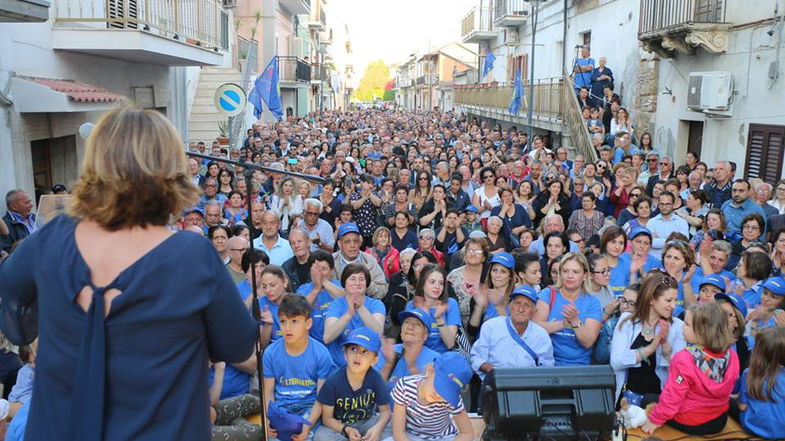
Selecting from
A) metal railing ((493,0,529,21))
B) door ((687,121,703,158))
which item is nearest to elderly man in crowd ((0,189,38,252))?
door ((687,121,703,158))

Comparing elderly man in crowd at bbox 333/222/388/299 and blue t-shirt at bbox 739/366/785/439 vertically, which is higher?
elderly man in crowd at bbox 333/222/388/299

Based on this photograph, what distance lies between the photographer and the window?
34.1ft

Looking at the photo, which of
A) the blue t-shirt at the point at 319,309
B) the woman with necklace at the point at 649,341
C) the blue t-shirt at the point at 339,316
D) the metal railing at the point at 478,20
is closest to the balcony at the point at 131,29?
the blue t-shirt at the point at 319,309

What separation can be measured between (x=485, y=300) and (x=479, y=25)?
30.2 m

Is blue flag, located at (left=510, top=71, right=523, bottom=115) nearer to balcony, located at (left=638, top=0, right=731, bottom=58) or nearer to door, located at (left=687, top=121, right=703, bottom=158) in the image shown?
balcony, located at (left=638, top=0, right=731, bottom=58)

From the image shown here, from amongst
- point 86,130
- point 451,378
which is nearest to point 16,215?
point 451,378

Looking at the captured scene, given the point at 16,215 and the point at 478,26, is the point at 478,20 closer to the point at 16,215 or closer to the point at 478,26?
the point at 478,26

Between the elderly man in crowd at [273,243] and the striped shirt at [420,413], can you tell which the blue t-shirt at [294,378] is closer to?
the striped shirt at [420,413]

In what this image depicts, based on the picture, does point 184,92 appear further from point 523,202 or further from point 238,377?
point 238,377

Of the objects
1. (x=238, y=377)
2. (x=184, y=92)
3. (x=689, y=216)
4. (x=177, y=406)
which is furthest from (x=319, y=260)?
(x=184, y=92)

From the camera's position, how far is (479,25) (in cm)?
3378

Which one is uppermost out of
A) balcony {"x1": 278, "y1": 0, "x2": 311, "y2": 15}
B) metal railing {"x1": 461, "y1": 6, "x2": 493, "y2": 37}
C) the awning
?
balcony {"x1": 278, "y1": 0, "x2": 311, "y2": 15}

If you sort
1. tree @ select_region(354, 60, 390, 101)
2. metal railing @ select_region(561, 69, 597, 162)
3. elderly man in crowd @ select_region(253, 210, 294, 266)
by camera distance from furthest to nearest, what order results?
tree @ select_region(354, 60, 390, 101) < metal railing @ select_region(561, 69, 597, 162) < elderly man in crowd @ select_region(253, 210, 294, 266)

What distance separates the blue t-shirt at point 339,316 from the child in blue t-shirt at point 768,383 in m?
2.61
